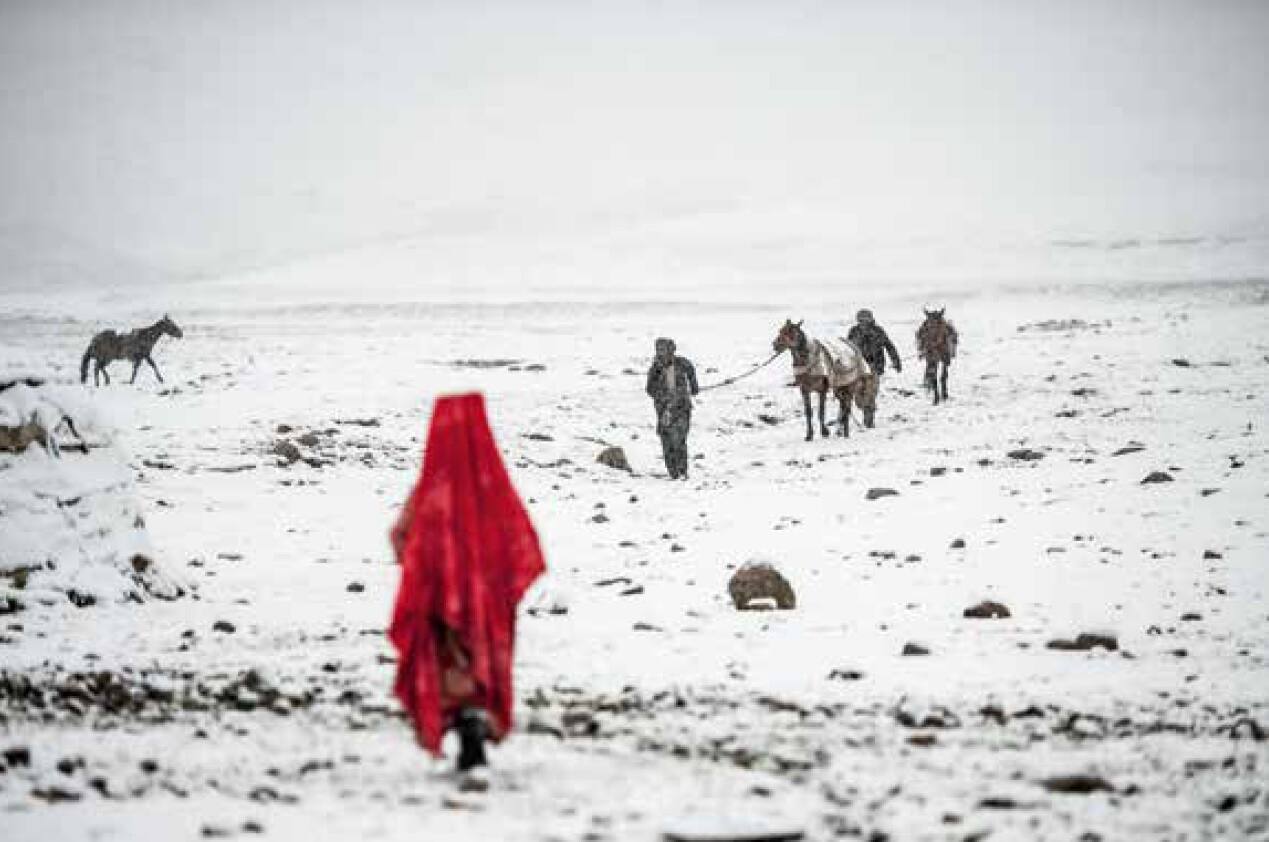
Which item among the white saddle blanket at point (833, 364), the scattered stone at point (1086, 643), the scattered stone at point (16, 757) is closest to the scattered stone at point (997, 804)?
the scattered stone at point (1086, 643)

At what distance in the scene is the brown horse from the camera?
1872 centimetres

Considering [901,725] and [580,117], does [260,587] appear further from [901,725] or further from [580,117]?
[580,117]

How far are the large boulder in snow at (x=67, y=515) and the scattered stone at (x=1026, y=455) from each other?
9.90 meters

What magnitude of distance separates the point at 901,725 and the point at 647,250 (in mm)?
67615

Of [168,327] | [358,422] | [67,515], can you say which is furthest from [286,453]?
[168,327]

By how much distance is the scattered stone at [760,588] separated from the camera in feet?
29.1

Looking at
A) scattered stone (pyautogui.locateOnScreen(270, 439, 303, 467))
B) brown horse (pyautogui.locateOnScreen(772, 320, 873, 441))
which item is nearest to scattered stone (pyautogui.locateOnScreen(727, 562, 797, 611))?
scattered stone (pyautogui.locateOnScreen(270, 439, 303, 467))

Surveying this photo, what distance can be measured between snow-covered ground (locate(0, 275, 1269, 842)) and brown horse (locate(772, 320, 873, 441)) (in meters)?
0.67

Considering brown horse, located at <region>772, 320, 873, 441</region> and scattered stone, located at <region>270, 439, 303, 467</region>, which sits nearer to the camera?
scattered stone, located at <region>270, 439, 303, 467</region>

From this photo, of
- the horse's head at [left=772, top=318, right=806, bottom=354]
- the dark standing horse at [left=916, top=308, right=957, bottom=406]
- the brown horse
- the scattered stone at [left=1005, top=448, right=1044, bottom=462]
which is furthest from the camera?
the dark standing horse at [left=916, top=308, right=957, bottom=406]

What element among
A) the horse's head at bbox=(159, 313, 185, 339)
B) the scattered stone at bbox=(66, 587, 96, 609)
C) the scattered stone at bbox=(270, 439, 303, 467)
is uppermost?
the horse's head at bbox=(159, 313, 185, 339)

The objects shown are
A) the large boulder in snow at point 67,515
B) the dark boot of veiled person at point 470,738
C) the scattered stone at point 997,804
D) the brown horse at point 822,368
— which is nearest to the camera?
the scattered stone at point 997,804

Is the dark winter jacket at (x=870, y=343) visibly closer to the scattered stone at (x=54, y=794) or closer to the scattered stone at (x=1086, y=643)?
the scattered stone at (x=1086, y=643)

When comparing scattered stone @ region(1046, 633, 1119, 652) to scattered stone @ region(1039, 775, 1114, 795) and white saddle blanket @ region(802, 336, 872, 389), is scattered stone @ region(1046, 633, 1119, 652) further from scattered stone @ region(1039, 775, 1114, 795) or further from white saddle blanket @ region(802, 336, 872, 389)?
white saddle blanket @ region(802, 336, 872, 389)
